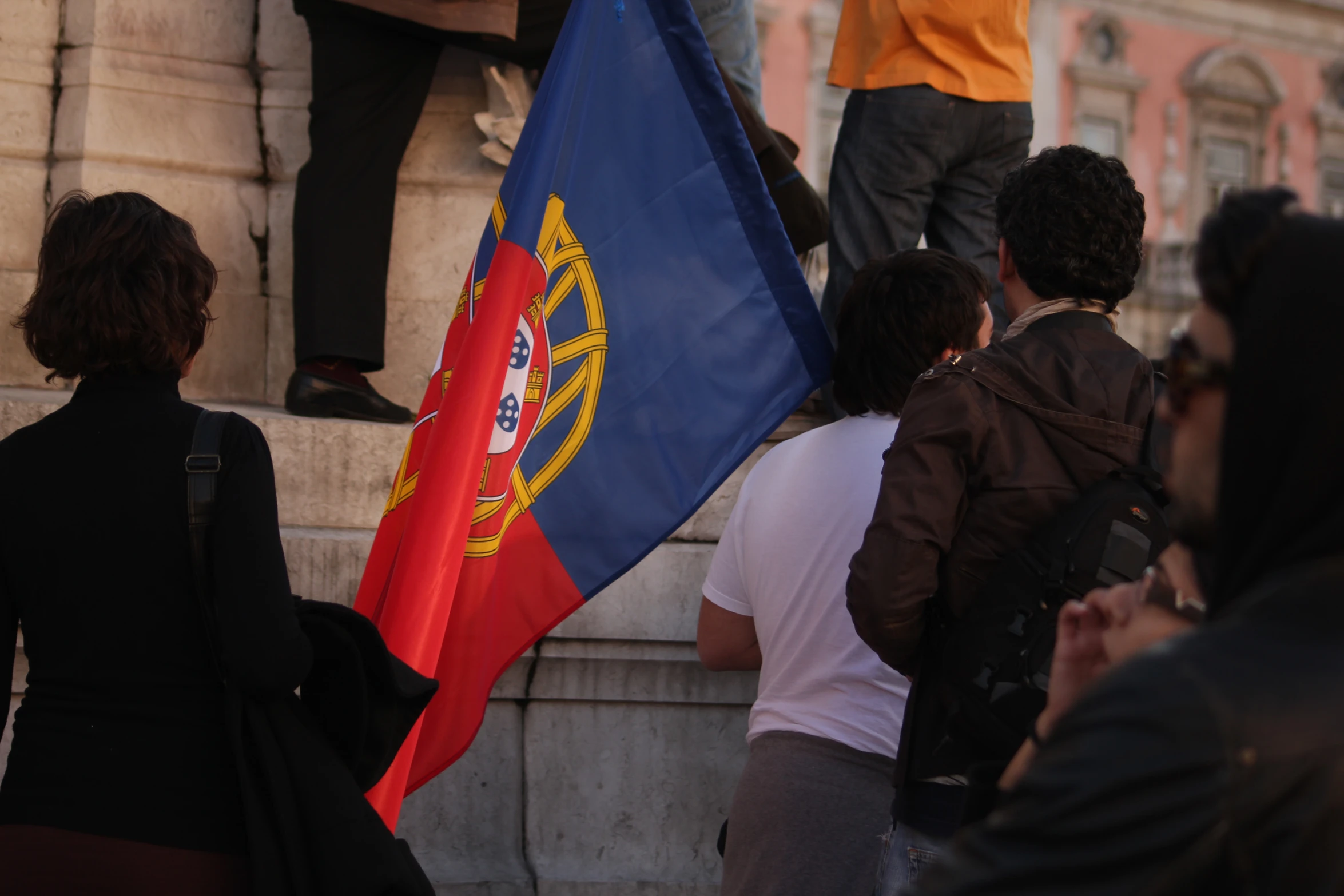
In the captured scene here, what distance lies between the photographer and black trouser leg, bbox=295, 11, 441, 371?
3520 mm

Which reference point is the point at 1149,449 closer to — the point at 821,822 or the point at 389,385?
the point at 821,822

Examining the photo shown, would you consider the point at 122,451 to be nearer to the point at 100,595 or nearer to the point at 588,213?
the point at 100,595

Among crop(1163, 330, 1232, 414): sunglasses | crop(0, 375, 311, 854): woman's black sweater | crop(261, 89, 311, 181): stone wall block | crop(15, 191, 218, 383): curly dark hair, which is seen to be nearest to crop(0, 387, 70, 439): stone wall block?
crop(261, 89, 311, 181): stone wall block

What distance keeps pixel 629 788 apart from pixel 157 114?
220cm

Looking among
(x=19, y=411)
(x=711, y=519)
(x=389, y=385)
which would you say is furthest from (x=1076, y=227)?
(x=19, y=411)

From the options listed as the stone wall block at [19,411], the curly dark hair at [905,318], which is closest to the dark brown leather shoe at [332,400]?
the stone wall block at [19,411]

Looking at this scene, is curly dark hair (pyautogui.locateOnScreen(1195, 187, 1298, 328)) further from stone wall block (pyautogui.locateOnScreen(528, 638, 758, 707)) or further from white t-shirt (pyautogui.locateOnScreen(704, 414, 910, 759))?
stone wall block (pyautogui.locateOnScreen(528, 638, 758, 707))

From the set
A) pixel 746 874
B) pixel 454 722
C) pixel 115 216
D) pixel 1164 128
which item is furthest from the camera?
pixel 1164 128

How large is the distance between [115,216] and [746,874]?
4.51 ft

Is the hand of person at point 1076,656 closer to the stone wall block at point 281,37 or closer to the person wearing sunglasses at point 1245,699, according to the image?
the person wearing sunglasses at point 1245,699

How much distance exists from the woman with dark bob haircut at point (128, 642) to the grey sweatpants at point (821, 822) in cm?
86

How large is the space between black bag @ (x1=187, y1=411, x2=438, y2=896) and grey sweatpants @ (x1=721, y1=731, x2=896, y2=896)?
631mm

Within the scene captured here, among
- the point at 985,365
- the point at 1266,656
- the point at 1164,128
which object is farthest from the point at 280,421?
the point at 1164,128

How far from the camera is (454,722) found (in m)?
2.47
